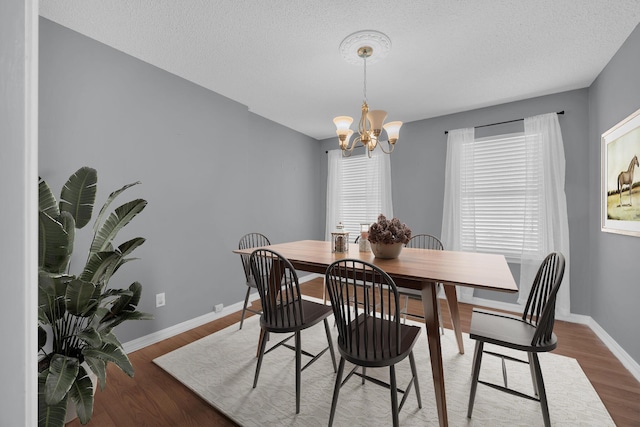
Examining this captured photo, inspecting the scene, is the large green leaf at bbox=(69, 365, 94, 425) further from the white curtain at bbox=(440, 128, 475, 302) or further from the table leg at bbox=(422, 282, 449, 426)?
the white curtain at bbox=(440, 128, 475, 302)

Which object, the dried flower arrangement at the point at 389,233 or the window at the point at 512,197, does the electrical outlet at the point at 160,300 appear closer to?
the dried flower arrangement at the point at 389,233

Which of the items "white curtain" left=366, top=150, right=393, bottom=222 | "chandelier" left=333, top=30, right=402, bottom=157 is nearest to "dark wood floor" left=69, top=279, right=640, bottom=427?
"chandelier" left=333, top=30, right=402, bottom=157

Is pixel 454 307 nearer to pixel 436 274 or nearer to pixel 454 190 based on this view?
pixel 436 274

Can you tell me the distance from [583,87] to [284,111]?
11.1 ft

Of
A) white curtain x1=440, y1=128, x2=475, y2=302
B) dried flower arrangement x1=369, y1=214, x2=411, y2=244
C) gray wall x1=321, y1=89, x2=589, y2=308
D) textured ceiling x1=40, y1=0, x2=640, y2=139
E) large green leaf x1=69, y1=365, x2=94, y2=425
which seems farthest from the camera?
white curtain x1=440, y1=128, x2=475, y2=302

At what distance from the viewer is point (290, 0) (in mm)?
1748

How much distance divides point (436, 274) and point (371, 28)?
70.0 inches

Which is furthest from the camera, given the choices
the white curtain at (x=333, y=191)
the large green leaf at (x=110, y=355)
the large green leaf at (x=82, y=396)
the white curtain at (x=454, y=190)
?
the white curtain at (x=333, y=191)

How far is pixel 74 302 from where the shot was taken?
55.1 inches

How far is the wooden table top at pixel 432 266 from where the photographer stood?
4.75 feet

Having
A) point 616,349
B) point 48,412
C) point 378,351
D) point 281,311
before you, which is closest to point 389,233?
point 378,351

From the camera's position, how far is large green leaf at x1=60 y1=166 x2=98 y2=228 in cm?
157

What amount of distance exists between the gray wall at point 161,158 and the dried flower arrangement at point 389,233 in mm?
1914

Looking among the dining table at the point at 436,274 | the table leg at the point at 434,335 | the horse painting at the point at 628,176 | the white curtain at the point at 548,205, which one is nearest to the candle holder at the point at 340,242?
the dining table at the point at 436,274
